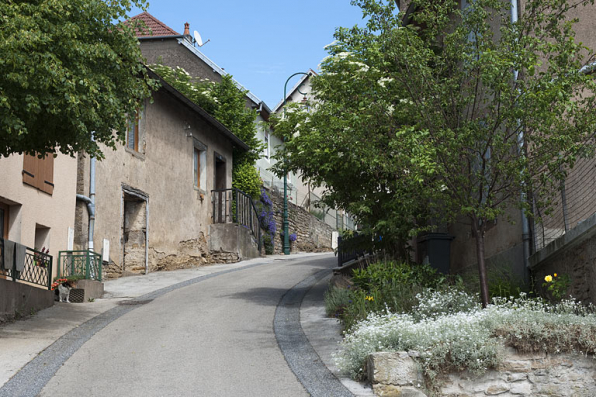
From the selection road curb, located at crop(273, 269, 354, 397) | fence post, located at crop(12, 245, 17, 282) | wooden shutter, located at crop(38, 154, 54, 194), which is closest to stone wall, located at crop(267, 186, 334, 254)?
wooden shutter, located at crop(38, 154, 54, 194)

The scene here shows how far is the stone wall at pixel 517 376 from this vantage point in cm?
745

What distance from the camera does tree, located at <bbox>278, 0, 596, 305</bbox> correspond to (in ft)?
29.7

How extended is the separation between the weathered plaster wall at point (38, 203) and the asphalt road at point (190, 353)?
2705 millimetres

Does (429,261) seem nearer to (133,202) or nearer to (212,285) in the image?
(212,285)

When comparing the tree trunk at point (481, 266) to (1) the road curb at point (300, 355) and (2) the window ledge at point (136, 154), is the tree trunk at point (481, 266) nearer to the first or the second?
(1) the road curb at point (300, 355)

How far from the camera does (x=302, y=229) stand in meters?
32.2

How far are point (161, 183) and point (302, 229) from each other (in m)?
12.2

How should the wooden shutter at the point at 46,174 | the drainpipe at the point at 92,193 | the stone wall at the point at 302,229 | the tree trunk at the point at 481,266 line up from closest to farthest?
1. the tree trunk at the point at 481,266
2. the wooden shutter at the point at 46,174
3. the drainpipe at the point at 92,193
4. the stone wall at the point at 302,229

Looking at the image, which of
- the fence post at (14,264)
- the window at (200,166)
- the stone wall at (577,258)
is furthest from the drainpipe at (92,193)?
the stone wall at (577,258)

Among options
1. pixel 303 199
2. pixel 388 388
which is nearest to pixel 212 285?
pixel 388 388

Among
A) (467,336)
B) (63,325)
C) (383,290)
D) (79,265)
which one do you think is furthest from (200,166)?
(467,336)

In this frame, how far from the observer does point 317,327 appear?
10906 millimetres

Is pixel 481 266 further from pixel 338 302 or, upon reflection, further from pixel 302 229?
pixel 302 229

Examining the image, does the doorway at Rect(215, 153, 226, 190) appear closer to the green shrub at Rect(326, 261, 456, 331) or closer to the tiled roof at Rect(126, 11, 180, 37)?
the tiled roof at Rect(126, 11, 180, 37)
